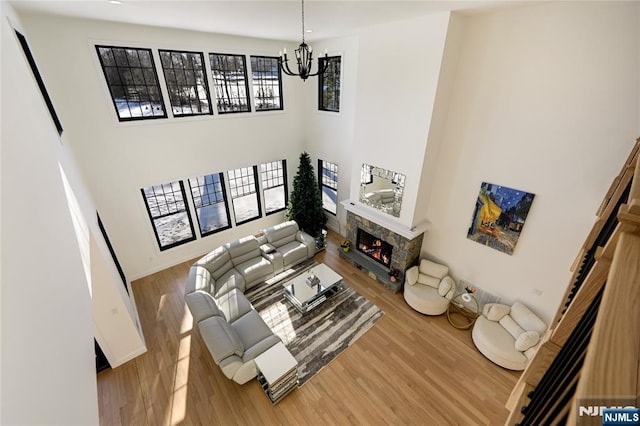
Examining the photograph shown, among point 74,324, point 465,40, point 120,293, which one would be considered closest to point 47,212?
point 74,324

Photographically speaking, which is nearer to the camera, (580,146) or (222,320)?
(580,146)

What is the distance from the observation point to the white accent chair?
5.22 meters

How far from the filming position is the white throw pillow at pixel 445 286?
5246 mm

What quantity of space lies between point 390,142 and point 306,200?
2.84 meters

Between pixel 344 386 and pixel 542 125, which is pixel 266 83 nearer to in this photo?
pixel 542 125

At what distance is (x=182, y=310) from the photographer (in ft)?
17.7

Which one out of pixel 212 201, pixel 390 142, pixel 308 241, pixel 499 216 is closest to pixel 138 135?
pixel 212 201

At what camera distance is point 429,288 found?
5.46 metres

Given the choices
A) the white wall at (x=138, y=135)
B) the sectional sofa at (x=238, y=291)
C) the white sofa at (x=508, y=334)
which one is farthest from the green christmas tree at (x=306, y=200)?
the white sofa at (x=508, y=334)

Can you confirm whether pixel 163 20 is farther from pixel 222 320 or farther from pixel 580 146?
pixel 580 146

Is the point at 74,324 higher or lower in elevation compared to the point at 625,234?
lower

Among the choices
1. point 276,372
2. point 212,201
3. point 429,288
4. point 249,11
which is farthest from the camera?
point 212,201

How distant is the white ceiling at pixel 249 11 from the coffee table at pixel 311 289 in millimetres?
4717

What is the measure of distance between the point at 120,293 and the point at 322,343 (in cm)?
334
